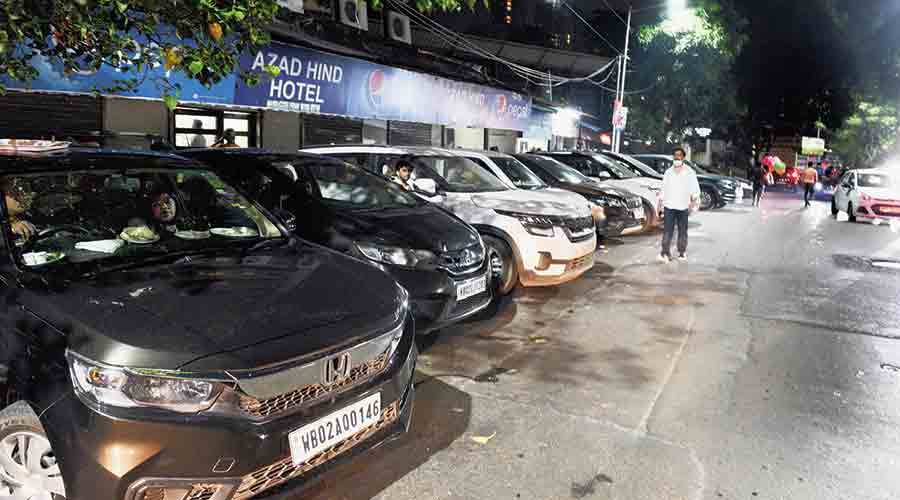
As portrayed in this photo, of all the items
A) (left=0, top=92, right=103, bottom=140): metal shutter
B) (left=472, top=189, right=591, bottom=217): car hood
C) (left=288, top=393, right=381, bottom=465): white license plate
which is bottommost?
(left=288, top=393, right=381, bottom=465): white license plate

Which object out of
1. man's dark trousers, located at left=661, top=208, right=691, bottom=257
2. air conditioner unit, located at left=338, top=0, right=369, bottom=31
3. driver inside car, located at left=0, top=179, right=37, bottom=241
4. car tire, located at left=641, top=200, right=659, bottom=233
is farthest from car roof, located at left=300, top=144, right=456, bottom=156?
air conditioner unit, located at left=338, top=0, right=369, bottom=31

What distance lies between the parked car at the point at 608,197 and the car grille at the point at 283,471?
8.82 meters

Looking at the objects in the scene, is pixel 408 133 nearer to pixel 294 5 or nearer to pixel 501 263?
pixel 294 5

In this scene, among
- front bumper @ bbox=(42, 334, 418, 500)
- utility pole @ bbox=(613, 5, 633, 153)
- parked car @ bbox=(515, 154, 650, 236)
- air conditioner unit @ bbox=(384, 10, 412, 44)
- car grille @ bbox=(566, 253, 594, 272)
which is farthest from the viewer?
utility pole @ bbox=(613, 5, 633, 153)

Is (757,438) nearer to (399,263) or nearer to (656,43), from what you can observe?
(399,263)

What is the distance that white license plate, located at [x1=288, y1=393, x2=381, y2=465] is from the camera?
2.74 meters

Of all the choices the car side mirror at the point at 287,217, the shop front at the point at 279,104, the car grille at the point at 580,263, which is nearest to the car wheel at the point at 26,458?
the car side mirror at the point at 287,217

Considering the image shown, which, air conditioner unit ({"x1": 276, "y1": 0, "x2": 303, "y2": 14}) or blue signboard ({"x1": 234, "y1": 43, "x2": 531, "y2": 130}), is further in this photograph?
air conditioner unit ({"x1": 276, "y1": 0, "x2": 303, "y2": 14})

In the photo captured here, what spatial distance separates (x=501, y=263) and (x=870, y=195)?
46.9 ft

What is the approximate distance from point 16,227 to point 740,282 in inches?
324

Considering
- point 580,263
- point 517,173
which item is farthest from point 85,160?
point 517,173

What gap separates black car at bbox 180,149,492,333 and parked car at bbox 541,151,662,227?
783cm

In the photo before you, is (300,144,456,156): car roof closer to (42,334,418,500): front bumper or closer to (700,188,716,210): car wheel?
(42,334,418,500): front bumper

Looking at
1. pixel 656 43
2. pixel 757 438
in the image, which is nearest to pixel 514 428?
pixel 757 438
